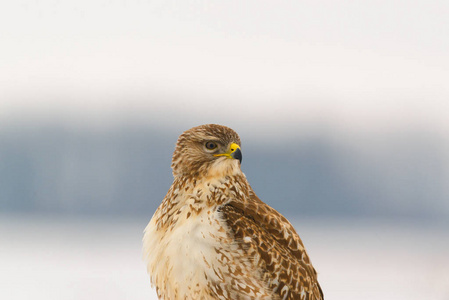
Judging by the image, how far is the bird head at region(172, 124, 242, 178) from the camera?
472 centimetres

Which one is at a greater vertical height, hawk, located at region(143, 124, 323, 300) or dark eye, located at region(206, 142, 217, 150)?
dark eye, located at region(206, 142, 217, 150)

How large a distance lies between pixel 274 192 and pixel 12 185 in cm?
1713

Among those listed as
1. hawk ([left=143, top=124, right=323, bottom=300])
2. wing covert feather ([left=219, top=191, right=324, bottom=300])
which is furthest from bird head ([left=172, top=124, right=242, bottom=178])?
wing covert feather ([left=219, top=191, right=324, bottom=300])

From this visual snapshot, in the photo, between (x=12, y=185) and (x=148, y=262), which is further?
(x=12, y=185)

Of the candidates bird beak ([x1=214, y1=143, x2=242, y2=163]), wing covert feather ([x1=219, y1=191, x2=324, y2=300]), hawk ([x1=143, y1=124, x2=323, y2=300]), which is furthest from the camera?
bird beak ([x1=214, y1=143, x2=242, y2=163])

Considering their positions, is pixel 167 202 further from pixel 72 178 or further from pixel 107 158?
pixel 72 178

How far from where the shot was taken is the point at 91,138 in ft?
133

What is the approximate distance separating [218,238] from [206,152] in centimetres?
67

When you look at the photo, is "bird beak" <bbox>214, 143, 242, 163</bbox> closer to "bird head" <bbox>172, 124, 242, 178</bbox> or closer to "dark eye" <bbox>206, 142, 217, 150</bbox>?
"bird head" <bbox>172, 124, 242, 178</bbox>

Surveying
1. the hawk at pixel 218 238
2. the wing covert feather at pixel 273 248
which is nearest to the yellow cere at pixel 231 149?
the hawk at pixel 218 238

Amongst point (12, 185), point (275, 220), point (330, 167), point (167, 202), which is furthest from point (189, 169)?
point (12, 185)

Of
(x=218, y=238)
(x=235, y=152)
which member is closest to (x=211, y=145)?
(x=235, y=152)

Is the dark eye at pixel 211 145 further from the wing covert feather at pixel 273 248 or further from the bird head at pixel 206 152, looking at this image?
the wing covert feather at pixel 273 248

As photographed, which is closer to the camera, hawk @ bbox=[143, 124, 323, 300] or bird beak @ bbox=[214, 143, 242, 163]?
hawk @ bbox=[143, 124, 323, 300]
